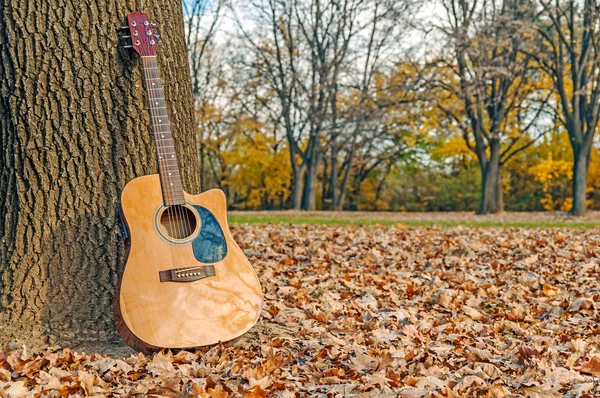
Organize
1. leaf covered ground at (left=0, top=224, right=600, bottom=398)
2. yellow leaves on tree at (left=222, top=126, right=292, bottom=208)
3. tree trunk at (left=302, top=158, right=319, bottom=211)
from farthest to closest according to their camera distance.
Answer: yellow leaves on tree at (left=222, top=126, right=292, bottom=208) → tree trunk at (left=302, top=158, right=319, bottom=211) → leaf covered ground at (left=0, top=224, right=600, bottom=398)

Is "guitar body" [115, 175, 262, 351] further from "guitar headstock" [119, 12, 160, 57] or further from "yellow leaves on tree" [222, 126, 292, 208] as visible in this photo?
"yellow leaves on tree" [222, 126, 292, 208]

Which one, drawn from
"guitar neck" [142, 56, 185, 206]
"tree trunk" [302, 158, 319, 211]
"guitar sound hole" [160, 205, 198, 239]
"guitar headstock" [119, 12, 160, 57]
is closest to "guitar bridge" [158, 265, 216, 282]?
"guitar sound hole" [160, 205, 198, 239]

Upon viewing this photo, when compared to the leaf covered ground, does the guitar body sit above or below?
above

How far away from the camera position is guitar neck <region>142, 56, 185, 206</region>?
12.1 ft

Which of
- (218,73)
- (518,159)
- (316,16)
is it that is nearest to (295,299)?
(316,16)

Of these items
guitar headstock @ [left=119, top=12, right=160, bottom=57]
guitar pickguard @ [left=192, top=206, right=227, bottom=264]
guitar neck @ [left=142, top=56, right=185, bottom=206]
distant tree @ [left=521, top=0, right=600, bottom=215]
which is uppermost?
distant tree @ [left=521, top=0, right=600, bottom=215]

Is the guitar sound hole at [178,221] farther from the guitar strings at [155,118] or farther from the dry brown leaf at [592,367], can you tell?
the dry brown leaf at [592,367]

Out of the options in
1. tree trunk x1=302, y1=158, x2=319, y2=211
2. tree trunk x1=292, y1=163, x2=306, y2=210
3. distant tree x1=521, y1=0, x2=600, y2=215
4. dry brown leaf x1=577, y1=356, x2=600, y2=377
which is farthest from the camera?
tree trunk x1=292, y1=163, x2=306, y2=210

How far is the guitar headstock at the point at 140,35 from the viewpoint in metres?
3.71

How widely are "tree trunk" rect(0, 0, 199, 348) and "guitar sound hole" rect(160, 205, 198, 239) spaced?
379 millimetres

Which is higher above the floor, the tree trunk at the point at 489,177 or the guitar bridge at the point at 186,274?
the tree trunk at the point at 489,177

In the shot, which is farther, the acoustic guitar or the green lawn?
the green lawn

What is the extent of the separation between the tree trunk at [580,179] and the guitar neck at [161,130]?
51.1ft

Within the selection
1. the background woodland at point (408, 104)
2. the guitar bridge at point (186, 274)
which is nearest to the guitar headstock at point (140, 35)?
the guitar bridge at point (186, 274)
